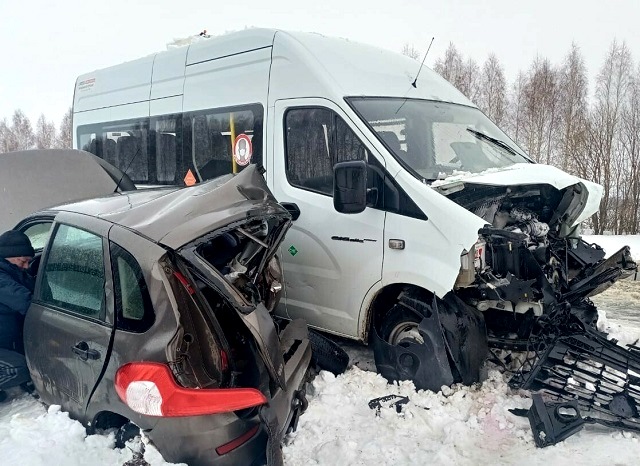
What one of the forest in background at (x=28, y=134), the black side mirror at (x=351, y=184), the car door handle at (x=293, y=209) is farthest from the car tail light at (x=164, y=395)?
the forest in background at (x=28, y=134)

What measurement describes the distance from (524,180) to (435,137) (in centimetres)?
96

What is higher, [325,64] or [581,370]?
[325,64]

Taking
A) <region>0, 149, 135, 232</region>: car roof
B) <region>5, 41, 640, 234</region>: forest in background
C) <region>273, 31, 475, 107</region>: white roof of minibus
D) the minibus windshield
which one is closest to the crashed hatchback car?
the minibus windshield

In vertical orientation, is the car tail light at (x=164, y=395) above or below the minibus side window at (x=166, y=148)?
below

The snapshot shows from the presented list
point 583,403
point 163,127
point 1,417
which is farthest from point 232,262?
point 163,127

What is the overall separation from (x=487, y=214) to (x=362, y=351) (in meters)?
1.78

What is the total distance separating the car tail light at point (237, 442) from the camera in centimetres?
256

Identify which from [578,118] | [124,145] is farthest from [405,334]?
[578,118]

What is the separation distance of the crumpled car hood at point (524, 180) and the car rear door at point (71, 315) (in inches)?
97.4

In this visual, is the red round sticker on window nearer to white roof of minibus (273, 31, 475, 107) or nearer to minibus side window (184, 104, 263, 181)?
minibus side window (184, 104, 263, 181)

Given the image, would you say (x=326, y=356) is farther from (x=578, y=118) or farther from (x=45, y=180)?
(x=578, y=118)

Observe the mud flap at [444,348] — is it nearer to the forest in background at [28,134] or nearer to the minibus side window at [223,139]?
the minibus side window at [223,139]

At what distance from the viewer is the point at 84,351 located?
2795mm

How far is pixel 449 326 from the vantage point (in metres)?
3.83
